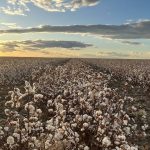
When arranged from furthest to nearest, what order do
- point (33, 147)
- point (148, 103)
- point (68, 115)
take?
point (148, 103) < point (68, 115) < point (33, 147)

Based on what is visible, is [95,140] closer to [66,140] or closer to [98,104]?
[66,140]

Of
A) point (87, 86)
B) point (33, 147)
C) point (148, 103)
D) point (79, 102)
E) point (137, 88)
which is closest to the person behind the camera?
point (33, 147)

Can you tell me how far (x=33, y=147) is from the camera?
891 cm

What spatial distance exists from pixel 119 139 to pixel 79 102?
334 centimetres

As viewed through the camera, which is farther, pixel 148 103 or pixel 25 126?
pixel 148 103

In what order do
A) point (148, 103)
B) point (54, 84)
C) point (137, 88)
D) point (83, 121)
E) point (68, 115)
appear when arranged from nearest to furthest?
point (83, 121) < point (68, 115) < point (54, 84) < point (148, 103) < point (137, 88)

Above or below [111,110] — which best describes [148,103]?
below

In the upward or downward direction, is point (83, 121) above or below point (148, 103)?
above

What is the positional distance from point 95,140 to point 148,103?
12553 millimetres

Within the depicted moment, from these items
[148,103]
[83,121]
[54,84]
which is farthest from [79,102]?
[148,103]

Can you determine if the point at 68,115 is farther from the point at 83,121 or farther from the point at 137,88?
the point at 137,88

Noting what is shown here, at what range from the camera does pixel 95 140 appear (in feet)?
33.0

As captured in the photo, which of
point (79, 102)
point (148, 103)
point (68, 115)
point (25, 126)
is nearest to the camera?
point (25, 126)

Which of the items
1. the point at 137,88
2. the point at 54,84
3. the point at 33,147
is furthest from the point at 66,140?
the point at 137,88
